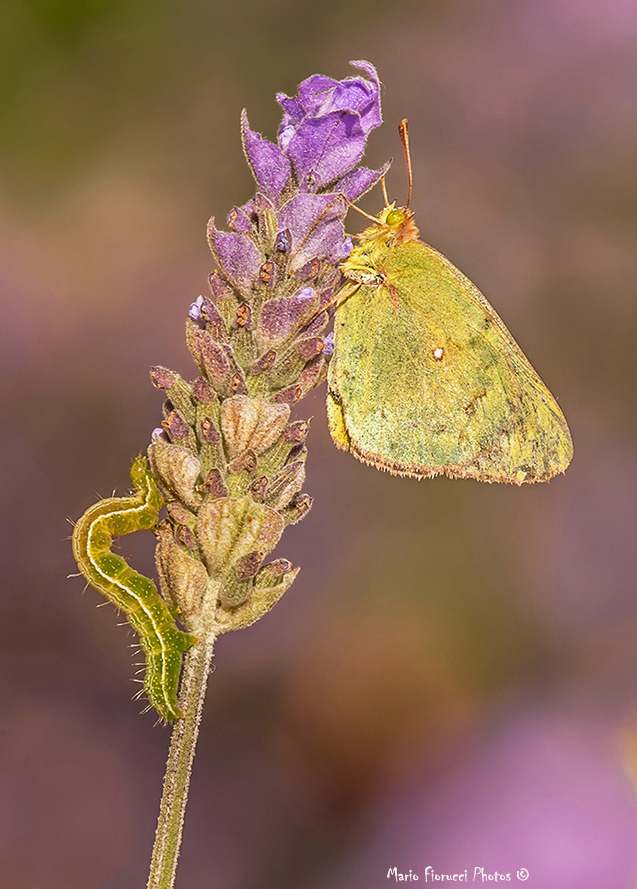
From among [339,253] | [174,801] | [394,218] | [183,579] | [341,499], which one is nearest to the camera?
[174,801]

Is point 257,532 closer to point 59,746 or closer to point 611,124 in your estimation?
point 59,746

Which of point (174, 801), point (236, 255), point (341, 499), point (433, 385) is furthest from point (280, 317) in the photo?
point (341, 499)

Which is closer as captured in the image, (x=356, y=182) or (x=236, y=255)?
(x=236, y=255)

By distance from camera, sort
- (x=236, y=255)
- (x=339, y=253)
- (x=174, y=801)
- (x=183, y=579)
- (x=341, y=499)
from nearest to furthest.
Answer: (x=174, y=801) → (x=183, y=579) → (x=236, y=255) → (x=339, y=253) → (x=341, y=499)

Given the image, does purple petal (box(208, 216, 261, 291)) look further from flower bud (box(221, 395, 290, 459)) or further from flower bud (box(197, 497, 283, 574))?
flower bud (box(197, 497, 283, 574))

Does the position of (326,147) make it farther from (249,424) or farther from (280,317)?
(249,424)

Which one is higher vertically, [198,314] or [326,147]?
[326,147]

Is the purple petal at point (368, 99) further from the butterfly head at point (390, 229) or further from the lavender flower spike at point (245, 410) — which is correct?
the butterfly head at point (390, 229)
